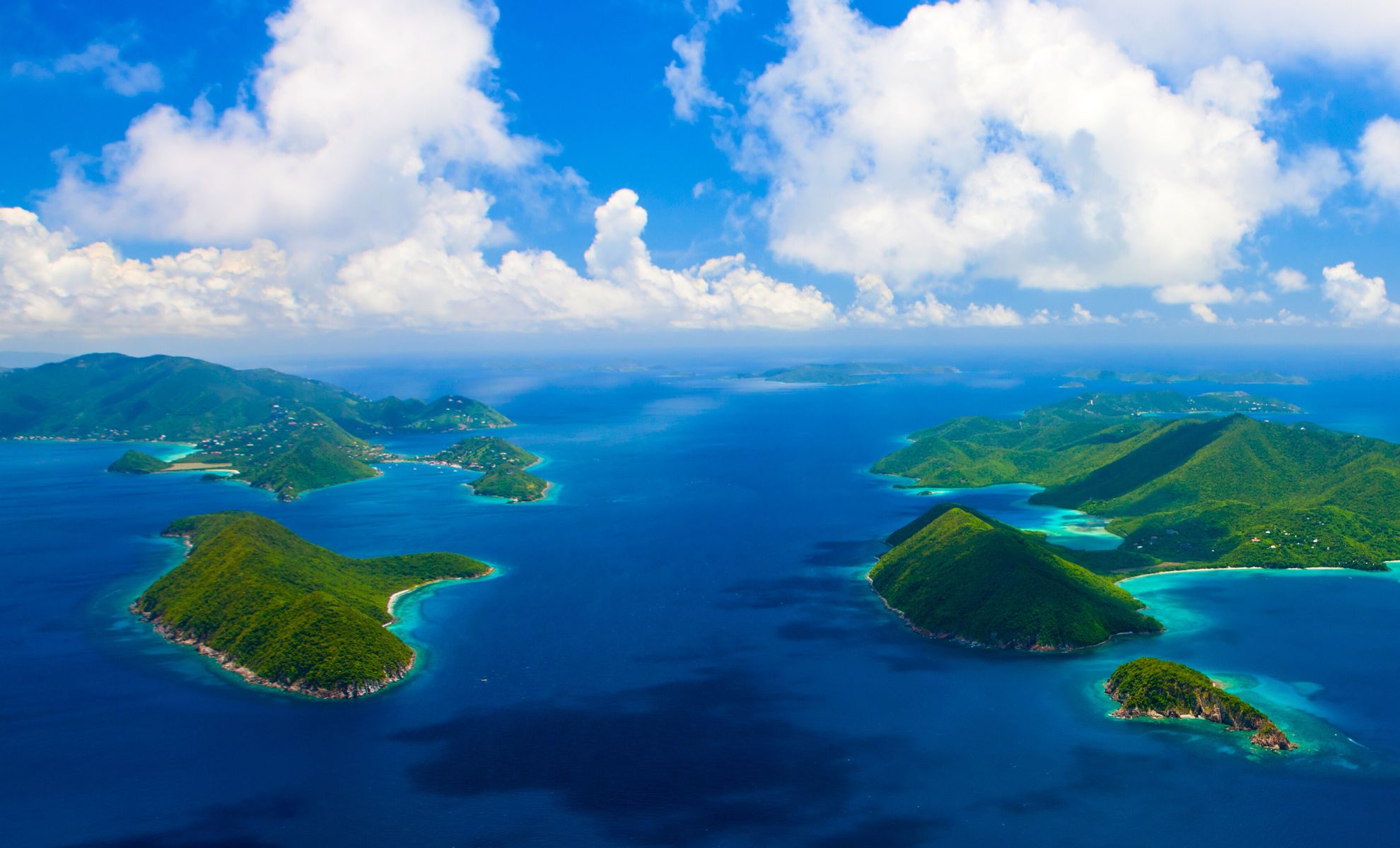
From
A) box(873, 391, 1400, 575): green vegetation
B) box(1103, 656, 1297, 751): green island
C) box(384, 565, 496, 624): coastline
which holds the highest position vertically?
box(873, 391, 1400, 575): green vegetation

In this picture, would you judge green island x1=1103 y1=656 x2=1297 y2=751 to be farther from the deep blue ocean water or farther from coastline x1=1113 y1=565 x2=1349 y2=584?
coastline x1=1113 y1=565 x2=1349 y2=584

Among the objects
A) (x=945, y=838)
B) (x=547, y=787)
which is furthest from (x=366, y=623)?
(x=945, y=838)

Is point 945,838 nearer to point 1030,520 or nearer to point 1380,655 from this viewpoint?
point 1380,655

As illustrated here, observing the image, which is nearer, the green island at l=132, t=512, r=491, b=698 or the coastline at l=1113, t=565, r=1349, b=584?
the green island at l=132, t=512, r=491, b=698

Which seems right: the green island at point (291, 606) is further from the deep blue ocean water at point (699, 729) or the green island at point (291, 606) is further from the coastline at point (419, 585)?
the deep blue ocean water at point (699, 729)

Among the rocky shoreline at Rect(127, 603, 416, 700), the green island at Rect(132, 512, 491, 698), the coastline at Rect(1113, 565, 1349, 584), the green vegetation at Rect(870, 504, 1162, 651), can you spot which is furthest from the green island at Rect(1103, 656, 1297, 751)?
the green island at Rect(132, 512, 491, 698)

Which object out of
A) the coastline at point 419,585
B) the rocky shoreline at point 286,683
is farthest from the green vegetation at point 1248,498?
the rocky shoreline at point 286,683
